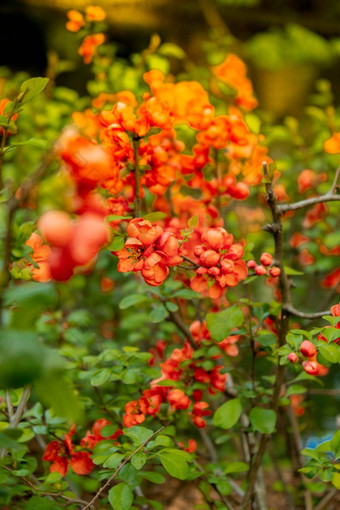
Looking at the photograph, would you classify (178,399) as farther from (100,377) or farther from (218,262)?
(218,262)

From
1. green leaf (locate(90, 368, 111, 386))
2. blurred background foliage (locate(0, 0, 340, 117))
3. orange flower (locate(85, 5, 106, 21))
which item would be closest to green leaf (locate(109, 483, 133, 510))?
green leaf (locate(90, 368, 111, 386))

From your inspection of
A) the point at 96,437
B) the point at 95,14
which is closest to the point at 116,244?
the point at 96,437

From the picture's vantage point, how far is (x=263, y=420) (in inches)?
31.6

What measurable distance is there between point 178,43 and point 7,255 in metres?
2.83

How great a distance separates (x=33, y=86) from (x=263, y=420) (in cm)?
55

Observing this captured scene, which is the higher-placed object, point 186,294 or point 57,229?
point 57,229

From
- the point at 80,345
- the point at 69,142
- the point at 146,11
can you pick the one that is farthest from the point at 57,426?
the point at 146,11

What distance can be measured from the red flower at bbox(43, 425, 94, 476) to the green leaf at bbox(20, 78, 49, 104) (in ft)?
1.65

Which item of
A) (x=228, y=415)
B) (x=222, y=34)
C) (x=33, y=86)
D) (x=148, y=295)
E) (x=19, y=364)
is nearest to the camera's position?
(x=19, y=364)

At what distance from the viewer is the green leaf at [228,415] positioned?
80 centimetres

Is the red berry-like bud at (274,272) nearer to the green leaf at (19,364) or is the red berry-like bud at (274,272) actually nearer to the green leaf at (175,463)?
the green leaf at (175,463)

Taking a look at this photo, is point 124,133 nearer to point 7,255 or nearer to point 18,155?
point 7,255

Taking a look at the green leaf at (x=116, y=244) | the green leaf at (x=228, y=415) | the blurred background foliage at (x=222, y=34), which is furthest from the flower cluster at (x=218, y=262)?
the blurred background foliage at (x=222, y=34)

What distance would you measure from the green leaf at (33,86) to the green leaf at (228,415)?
20.3 inches
